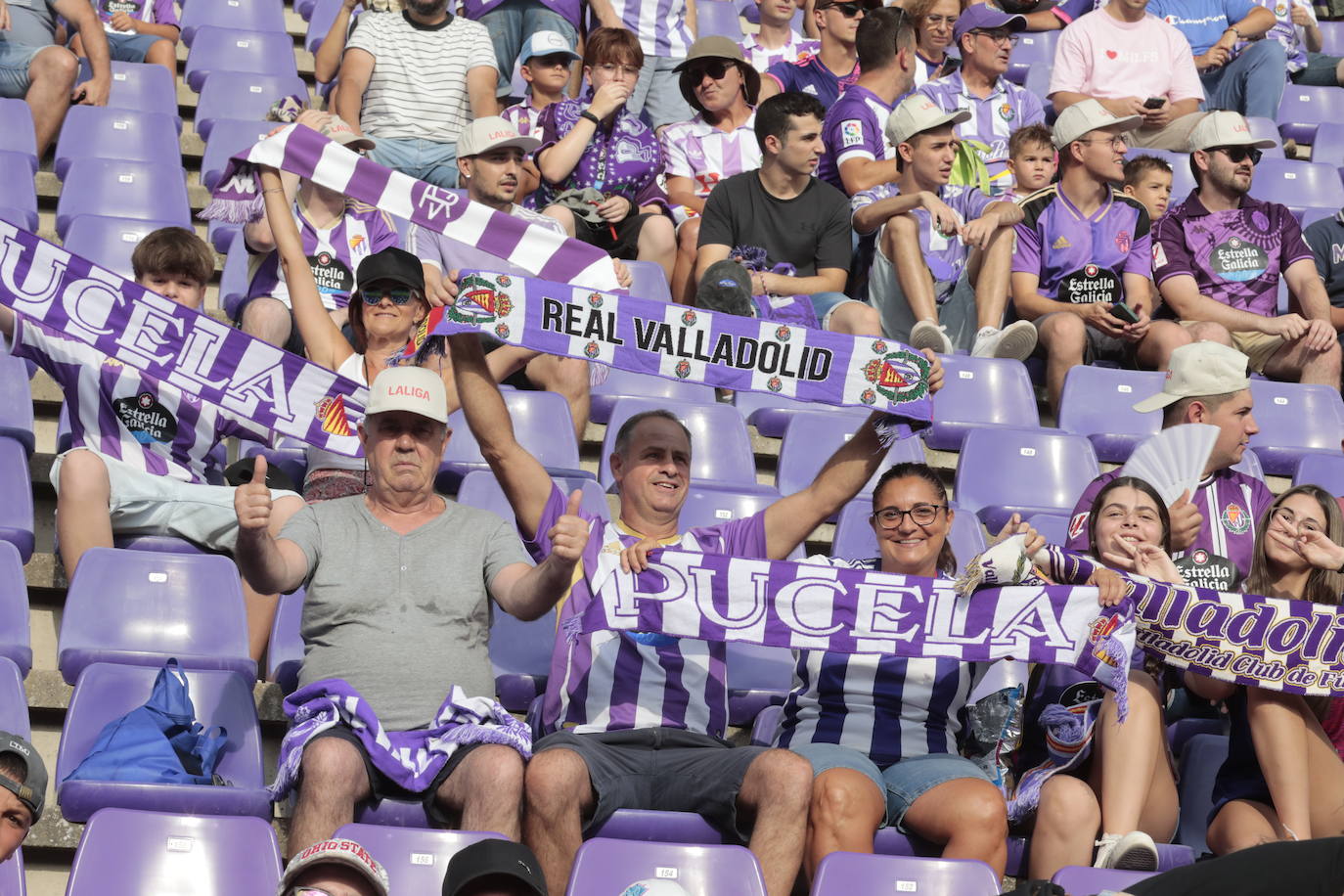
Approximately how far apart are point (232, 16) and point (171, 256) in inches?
141

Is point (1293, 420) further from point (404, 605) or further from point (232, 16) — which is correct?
point (232, 16)

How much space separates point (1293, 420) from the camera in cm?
677

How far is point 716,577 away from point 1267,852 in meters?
1.62

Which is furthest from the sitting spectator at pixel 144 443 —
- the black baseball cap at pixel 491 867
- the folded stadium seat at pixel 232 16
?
the folded stadium seat at pixel 232 16

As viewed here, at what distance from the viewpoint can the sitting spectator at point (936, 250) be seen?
6.74m

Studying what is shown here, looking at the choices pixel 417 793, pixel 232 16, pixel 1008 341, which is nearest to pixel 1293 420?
pixel 1008 341

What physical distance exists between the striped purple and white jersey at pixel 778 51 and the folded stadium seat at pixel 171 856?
559 cm

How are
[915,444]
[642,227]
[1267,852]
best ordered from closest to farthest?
[1267,852] < [915,444] < [642,227]

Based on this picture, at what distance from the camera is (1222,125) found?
734 centimetres

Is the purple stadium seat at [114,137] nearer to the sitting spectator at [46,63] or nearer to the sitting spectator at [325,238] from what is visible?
the sitting spectator at [46,63]

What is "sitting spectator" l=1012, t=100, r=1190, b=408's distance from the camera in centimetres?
686

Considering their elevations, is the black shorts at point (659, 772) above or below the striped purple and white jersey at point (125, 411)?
below

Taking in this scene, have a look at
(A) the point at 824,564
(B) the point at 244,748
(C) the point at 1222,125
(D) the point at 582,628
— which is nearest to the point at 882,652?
(A) the point at 824,564

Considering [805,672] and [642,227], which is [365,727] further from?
[642,227]
